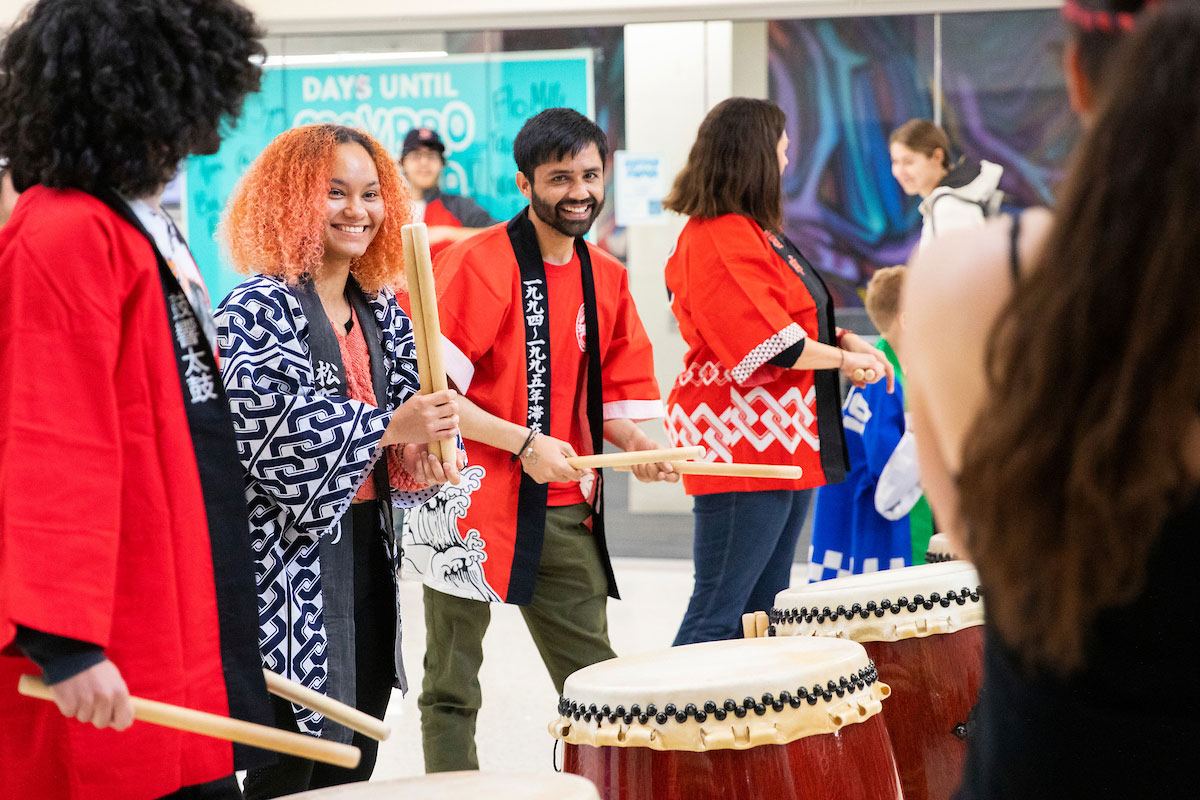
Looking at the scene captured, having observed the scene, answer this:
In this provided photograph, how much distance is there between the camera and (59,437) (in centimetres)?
120

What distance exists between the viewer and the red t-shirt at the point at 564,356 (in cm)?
257

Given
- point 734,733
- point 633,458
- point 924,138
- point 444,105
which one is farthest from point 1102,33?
point 444,105

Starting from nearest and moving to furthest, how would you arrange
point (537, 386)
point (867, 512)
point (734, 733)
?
point (734, 733), point (537, 386), point (867, 512)

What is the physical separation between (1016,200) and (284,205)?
4.70m

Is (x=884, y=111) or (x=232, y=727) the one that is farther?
(x=884, y=111)

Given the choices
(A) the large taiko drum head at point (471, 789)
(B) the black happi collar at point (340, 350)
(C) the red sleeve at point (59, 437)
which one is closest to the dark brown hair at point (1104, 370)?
(A) the large taiko drum head at point (471, 789)

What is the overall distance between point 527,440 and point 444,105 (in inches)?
131

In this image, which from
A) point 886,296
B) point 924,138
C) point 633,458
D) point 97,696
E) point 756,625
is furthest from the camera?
point 924,138

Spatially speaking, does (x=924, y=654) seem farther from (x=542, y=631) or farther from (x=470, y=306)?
(x=470, y=306)

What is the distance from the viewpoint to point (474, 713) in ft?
8.43

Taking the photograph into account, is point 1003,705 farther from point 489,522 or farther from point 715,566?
point 715,566

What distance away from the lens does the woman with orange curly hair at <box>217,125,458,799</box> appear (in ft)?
5.86

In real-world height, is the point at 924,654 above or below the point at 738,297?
below

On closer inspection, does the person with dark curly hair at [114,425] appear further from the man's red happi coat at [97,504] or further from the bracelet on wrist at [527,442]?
the bracelet on wrist at [527,442]
